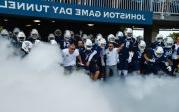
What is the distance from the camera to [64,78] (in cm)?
730

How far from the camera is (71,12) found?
17.2 metres

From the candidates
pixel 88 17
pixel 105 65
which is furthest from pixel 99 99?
pixel 88 17

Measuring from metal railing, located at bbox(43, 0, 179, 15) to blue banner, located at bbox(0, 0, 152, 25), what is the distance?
38cm

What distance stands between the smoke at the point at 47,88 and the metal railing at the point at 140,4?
32.5 ft

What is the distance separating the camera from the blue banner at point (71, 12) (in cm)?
1572

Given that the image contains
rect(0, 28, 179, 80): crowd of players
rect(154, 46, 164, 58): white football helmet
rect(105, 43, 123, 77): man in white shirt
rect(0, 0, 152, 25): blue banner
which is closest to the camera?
rect(0, 28, 179, 80): crowd of players

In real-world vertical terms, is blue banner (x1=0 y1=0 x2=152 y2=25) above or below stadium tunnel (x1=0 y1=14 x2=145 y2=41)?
above

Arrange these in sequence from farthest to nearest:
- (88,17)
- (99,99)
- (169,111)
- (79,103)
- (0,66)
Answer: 1. (88,17)
2. (169,111)
3. (99,99)
4. (79,103)
5. (0,66)

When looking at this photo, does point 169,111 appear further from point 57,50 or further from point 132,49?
point 132,49

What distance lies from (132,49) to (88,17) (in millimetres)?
4334

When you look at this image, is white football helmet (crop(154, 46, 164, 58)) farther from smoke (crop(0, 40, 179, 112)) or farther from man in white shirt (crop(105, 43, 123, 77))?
smoke (crop(0, 40, 179, 112))

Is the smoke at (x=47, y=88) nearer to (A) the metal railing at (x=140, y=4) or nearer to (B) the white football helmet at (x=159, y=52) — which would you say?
(B) the white football helmet at (x=159, y=52)

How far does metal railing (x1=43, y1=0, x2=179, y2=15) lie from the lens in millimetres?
18253

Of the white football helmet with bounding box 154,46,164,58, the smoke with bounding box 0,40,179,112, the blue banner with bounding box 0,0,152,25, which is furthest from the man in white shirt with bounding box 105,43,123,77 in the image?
the smoke with bounding box 0,40,179,112
